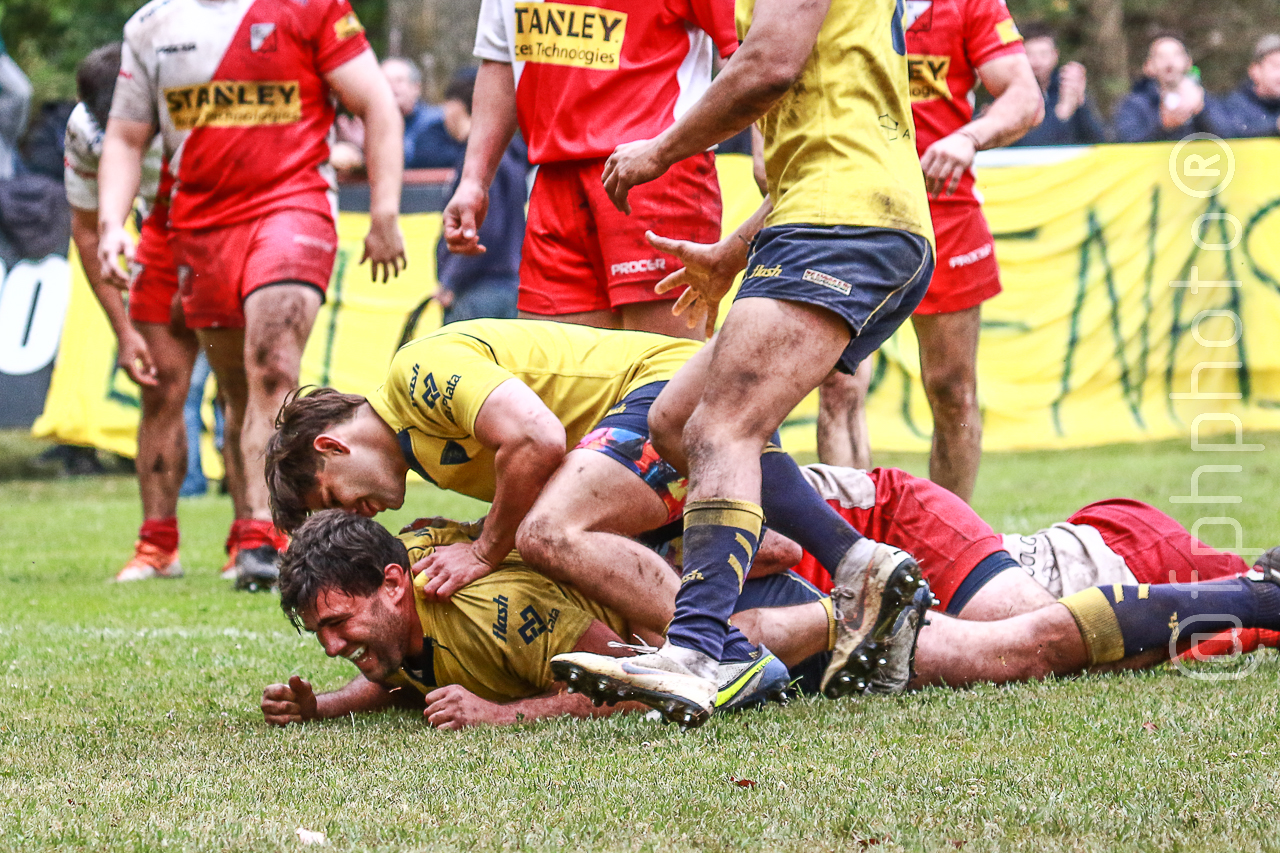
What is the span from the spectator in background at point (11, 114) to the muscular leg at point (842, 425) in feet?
27.2

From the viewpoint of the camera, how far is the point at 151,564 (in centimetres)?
617

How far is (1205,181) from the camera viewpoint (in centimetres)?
1112

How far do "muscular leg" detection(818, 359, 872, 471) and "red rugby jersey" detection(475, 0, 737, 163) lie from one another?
1355mm

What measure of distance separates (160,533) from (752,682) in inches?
151

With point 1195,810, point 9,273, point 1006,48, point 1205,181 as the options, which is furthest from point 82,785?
point 1205,181

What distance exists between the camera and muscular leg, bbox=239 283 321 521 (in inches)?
216

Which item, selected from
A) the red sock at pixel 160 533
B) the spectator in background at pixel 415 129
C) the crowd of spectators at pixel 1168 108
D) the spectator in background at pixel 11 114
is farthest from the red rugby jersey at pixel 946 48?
the spectator in background at pixel 11 114

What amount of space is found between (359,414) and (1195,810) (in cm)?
209

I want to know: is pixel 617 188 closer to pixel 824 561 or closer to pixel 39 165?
pixel 824 561

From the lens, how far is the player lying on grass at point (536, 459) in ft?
10.7

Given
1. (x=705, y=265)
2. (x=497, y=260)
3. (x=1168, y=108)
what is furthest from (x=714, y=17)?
(x=1168, y=108)

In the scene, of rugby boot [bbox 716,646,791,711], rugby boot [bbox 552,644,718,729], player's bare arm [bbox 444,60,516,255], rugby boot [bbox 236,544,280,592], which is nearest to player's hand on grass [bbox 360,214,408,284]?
player's bare arm [bbox 444,60,516,255]

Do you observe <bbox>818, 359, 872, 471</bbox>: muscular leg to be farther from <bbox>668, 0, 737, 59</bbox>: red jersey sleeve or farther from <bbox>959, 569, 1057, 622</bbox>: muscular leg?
<bbox>959, 569, 1057, 622</bbox>: muscular leg

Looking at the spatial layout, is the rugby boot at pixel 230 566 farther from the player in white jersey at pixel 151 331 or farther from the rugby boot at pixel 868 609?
the rugby boot at pixel 868 609
